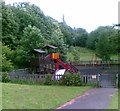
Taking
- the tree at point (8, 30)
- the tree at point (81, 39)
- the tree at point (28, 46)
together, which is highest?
the tree at point (81, 39)

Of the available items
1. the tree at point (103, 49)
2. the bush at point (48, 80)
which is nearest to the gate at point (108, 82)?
the bush at point (48, 80)

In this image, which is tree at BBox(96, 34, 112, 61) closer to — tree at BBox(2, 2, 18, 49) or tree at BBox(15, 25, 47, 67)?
tree at BBox(2, 2, 18, 49)

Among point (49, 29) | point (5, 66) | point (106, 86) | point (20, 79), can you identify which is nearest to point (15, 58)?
point (5, 66)

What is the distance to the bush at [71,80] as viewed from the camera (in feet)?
80.6

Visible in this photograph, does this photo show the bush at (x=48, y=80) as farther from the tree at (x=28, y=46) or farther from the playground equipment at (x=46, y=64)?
the tree at (x=28, y=46)

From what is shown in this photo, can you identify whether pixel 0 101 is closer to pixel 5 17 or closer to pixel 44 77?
pixel 44 77

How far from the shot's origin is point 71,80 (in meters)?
24.6

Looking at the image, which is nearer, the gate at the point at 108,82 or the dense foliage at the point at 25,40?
the gate at the point at 108,82

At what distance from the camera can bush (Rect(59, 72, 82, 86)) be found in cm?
2458

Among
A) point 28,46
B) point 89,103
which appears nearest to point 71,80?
point 89,103

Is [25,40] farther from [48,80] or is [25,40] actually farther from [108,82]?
[108,82]

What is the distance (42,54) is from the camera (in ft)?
135

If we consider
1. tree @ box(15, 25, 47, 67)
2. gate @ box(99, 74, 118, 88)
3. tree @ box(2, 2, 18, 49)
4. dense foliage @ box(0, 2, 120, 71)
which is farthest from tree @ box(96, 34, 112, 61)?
gate @ box(99, 74, 118, 88)

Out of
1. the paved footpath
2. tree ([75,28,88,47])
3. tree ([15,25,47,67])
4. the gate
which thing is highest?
tree ([75,28,88,47])
